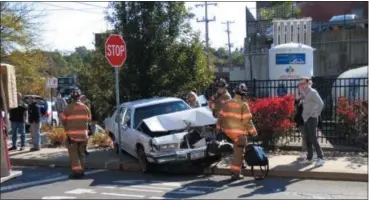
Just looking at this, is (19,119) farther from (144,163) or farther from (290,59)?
(290,59)

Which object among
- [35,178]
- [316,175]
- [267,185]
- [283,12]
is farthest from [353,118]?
[283,12]

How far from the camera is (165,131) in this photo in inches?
434

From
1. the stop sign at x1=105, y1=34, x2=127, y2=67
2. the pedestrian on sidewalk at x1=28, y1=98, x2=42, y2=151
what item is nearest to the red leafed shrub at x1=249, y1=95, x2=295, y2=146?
the stop sign at x1=105, y1=34, x2=127, y2=67

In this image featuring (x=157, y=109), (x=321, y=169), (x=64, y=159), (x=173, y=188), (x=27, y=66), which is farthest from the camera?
(x=27, y=66)

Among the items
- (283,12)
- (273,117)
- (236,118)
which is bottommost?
(273,117)

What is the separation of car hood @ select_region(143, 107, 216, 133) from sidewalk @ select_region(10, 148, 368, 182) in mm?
996

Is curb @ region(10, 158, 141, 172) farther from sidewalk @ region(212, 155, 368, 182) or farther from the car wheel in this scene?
sidewalk @ region(212, 155, 368, 182)

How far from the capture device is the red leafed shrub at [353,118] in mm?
12328

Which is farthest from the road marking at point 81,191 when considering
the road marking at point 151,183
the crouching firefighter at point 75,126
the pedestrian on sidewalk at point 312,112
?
the pedestrian on sidewalk at point 312,112

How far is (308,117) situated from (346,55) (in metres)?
21.2

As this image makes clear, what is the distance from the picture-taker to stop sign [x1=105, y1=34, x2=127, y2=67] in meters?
12.5

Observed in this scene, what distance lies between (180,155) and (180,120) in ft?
3.33

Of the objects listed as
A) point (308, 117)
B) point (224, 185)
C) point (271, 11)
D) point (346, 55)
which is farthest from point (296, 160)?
point (271, 11)

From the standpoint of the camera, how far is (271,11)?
134ft
